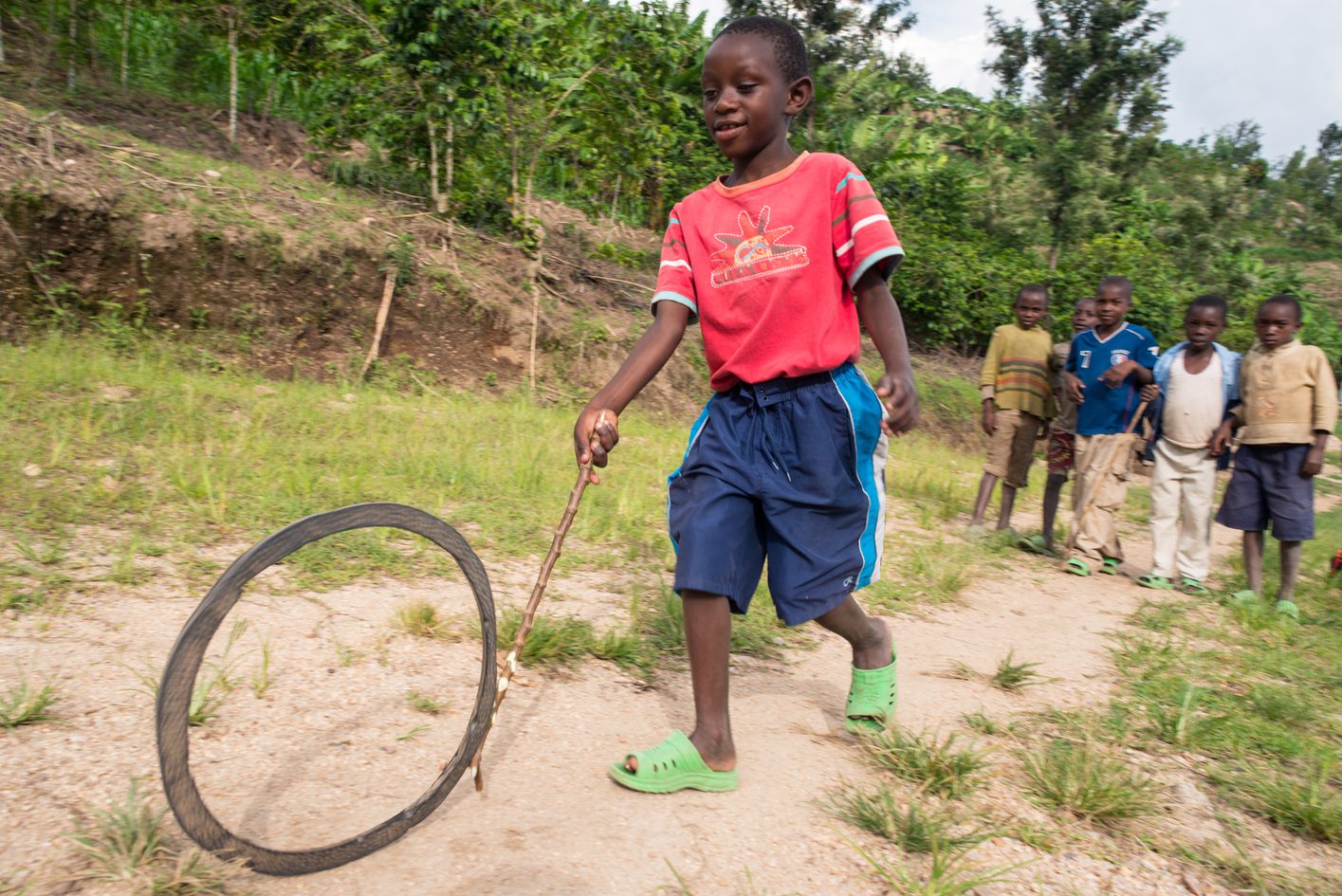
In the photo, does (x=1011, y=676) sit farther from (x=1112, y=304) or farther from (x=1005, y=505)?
(x=1005, y=505)

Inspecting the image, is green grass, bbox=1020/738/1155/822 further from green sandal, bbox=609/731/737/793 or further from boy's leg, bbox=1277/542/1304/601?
boy's leg, bbox=1277/542/1304/601

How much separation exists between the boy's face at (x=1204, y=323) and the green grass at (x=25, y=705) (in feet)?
18.4

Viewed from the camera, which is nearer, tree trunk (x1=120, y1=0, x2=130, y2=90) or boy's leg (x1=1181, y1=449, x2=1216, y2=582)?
boy's leg (x1=1181, y1=449, x2=1216, y2=582)

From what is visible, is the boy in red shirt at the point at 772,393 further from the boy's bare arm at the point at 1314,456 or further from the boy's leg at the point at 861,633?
the boy's bare arm at the point at 1314,456

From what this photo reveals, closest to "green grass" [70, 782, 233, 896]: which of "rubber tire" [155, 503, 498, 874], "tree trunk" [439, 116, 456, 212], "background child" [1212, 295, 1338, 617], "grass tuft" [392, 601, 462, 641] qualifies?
"rubber tire" [155, 503, 498, 874]

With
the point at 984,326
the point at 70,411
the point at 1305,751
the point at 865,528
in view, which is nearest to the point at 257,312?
the point at 70,411

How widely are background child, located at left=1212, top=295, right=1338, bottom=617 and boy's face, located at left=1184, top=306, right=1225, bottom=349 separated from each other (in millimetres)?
206

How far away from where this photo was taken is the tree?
16062 mm

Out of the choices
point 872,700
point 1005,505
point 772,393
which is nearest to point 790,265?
point 772,393

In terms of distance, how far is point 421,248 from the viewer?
809cm

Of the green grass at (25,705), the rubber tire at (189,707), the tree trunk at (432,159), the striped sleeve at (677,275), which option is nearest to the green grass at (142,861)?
the rubber tire at (189,707)

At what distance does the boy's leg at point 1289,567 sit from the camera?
16.9ft

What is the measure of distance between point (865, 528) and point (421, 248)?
647 centimetres

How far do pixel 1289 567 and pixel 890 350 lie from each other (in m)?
4.06
